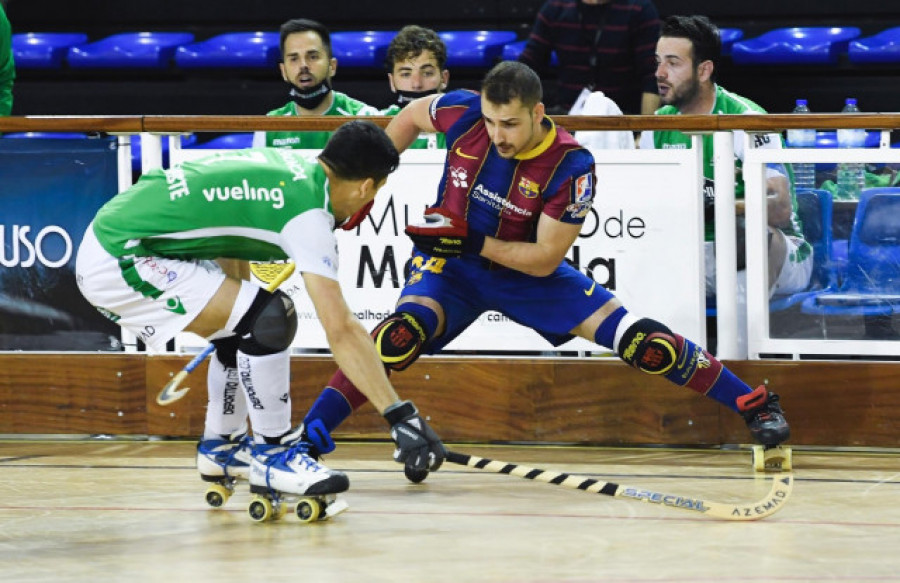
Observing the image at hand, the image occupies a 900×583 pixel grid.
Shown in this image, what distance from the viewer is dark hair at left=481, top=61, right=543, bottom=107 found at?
17.7ft

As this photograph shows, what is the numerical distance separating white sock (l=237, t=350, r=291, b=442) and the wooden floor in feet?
1.04

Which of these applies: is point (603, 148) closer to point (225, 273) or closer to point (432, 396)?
point (432, 396)

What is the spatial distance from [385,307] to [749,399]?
1598mm

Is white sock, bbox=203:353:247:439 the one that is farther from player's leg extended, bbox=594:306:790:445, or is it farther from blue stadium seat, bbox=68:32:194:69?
blue stadium seat, bbox=68:32:194:69

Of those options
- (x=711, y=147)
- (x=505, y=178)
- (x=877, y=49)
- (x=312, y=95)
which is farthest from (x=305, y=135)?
(x=877, y=49)

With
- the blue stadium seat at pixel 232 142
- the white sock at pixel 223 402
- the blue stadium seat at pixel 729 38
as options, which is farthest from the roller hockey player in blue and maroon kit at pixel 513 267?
the blue stadium seat at pixel 729 38

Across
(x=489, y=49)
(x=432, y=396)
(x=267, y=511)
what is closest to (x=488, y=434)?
(x=432, y=396)

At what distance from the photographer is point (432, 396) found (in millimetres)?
6617

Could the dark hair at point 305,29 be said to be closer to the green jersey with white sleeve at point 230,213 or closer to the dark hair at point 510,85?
the dark hair at point 510,85

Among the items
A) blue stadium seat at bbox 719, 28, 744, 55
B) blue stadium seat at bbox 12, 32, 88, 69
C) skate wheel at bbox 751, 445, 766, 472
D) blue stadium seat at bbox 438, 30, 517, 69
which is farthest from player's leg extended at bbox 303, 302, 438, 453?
blue stadium seat at bbox 12, 32, 88, 69

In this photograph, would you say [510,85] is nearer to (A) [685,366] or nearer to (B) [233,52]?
(A) [685,366]

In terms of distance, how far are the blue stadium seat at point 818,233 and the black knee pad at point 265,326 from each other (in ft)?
7.62

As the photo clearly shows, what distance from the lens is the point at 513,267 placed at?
562cm

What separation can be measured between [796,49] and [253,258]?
17.5 ft
